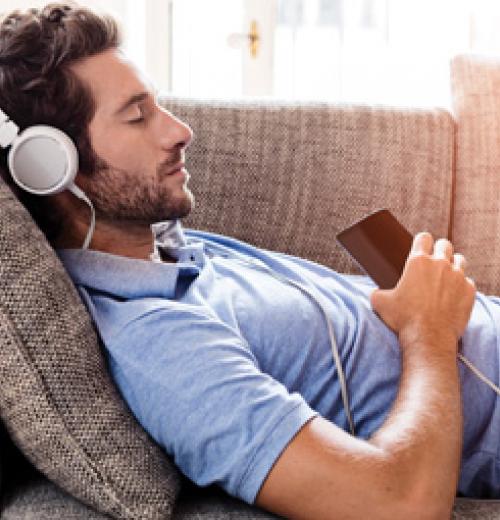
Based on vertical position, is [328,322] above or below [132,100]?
below

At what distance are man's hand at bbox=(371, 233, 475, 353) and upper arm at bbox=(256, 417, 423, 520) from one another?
24 cm

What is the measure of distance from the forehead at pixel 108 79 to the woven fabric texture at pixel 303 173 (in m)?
0.33

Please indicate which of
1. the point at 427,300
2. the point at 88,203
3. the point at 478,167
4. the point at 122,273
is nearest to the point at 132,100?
the point at 88,203

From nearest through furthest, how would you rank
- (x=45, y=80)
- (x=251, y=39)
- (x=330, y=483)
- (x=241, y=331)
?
(x=330, y=483) → (x=241, y=331) → (x=45, y=80) → (x=251, y=39)

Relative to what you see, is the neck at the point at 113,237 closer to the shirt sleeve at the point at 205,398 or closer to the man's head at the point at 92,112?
the man's head at the point at 92,112

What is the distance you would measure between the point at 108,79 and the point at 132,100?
0.15 ft

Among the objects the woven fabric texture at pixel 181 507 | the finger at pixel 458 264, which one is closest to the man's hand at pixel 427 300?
the finger at pixel 458 264

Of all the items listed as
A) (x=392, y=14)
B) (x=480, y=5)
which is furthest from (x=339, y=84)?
(x=480, y=5)

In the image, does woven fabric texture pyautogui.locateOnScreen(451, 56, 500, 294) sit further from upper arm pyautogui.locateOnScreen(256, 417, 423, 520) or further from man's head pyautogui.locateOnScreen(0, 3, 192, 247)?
upper arm pyautogui.locateOnScreen(256, 417, 423, 520)

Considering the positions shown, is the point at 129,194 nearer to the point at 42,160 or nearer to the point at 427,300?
the point at 42,160

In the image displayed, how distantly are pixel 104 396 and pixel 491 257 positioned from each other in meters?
0.98

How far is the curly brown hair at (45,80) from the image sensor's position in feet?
3.93

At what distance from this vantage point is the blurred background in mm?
2773

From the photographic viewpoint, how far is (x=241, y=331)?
3.52ft
